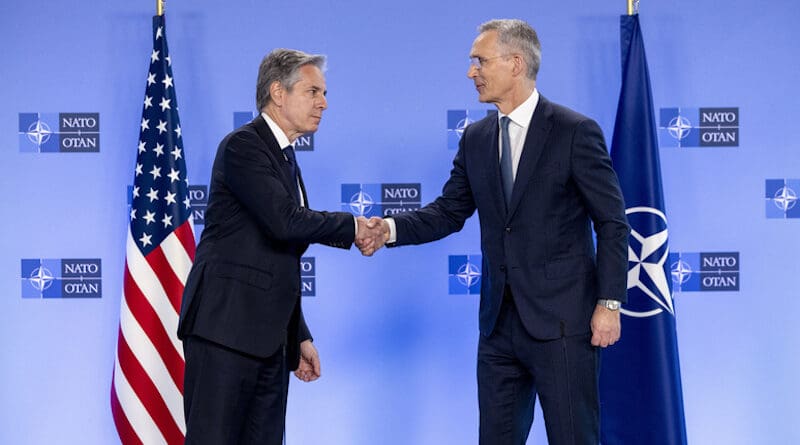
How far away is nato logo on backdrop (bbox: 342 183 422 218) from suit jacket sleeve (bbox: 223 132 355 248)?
4.11 feet

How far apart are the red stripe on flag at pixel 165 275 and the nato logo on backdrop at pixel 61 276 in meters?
0.53

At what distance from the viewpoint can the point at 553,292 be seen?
248 centimetres

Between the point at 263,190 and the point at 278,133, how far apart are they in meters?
0.25

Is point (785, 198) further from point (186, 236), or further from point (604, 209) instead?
point (186, 236)

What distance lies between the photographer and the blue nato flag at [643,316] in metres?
3.42

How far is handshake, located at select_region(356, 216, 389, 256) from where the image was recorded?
281cm

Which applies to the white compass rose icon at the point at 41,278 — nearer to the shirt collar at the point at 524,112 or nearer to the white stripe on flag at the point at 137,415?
the white stripe on flag at the point at 137,415

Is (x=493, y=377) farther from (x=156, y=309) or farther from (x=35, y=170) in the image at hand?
(x=35, y=170)

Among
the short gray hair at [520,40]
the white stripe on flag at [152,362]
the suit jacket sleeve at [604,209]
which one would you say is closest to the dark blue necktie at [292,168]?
the short gray hair at [520,40]

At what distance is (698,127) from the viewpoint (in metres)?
3.79

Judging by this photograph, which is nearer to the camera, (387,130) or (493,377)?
(493,377)

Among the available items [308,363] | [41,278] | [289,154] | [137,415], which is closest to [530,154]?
[289,154]

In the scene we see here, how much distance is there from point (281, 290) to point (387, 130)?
1476 mm

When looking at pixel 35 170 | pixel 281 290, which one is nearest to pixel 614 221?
pixel 281 290
